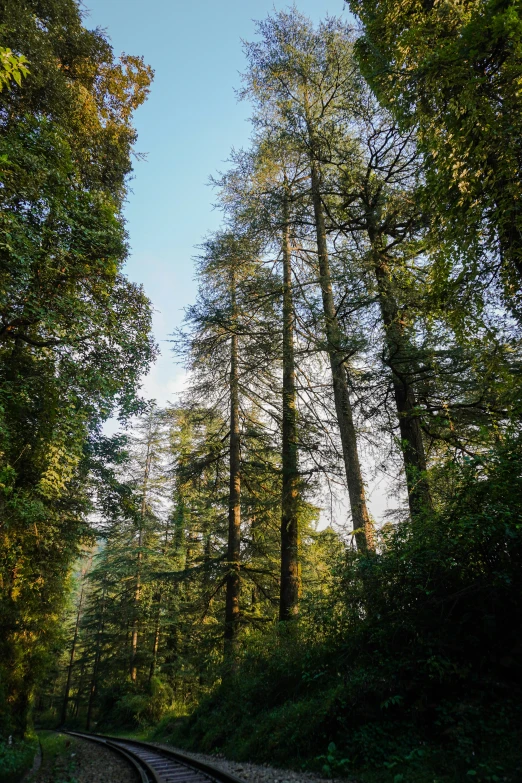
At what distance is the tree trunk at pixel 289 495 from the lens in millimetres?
11148

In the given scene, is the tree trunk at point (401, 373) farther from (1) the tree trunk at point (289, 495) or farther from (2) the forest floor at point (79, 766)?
(2) the forest floor at point (79, 766)

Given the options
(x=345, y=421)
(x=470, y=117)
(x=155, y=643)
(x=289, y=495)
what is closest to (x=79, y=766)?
(x=289, y=495)

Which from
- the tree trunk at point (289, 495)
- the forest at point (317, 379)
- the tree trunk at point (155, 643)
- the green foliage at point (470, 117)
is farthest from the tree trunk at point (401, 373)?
the tree trunk at point (155, 643)

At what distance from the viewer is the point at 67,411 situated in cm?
812

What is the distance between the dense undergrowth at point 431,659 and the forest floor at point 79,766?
3794 mm

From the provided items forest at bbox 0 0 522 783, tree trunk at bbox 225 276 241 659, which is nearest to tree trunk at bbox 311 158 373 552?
forest at bbox 0 0 522 783

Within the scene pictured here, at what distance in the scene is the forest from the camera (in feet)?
15.7

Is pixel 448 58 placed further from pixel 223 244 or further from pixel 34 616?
pixel 34 616

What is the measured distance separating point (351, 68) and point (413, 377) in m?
8.86

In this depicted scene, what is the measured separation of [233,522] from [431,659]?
33.6 feet

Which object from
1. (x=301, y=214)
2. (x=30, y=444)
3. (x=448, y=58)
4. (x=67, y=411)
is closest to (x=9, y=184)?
(x=67, y=411)

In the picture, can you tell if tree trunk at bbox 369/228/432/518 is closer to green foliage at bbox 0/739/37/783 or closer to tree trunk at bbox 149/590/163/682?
green foliage at bbox 0/739/37/783

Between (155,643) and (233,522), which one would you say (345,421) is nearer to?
(233,522)

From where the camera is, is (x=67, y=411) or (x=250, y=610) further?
(x=250, y=610)
